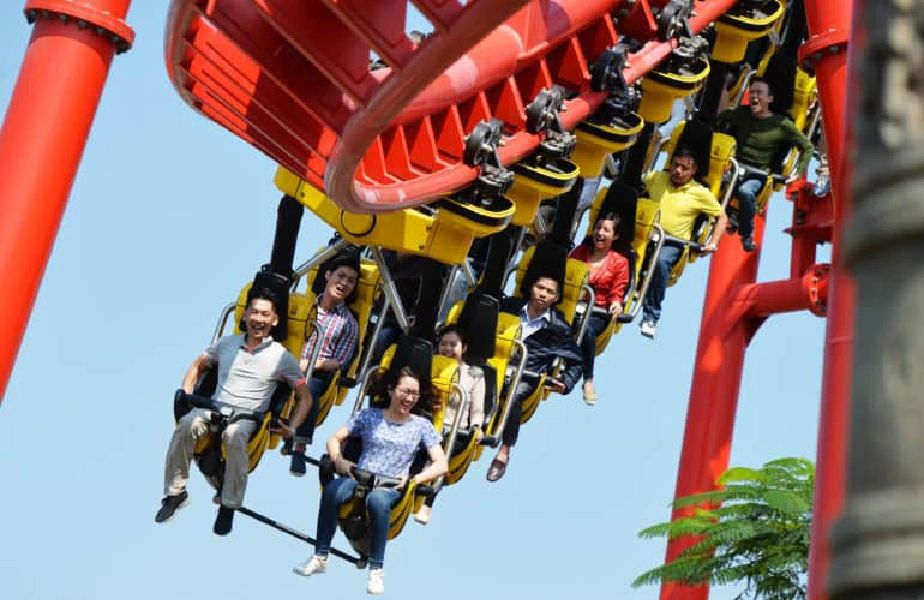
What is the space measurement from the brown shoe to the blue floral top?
2266mm

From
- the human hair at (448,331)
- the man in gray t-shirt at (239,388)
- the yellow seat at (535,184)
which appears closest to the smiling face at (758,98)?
the yellow seat at (535,184)

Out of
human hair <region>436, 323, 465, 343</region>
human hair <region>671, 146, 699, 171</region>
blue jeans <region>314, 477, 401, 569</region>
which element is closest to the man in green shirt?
human hair <region>671, 146, 699, 171</region>

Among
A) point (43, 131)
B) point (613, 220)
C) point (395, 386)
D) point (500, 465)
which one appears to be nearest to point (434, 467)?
point (395, 386)

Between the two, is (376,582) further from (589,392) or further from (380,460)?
(589,392)

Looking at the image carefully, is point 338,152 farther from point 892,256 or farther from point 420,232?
point 892,256

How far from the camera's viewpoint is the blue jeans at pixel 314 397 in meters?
9.99

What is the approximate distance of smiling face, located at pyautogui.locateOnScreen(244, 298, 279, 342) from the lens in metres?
9.50

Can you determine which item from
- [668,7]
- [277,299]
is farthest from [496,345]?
[668,7]

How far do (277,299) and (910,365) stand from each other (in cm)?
936

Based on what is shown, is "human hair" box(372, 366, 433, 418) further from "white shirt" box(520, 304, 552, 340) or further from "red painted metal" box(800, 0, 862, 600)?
"red painted metal" box(800, 0, 862, 600)

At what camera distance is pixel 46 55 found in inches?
262

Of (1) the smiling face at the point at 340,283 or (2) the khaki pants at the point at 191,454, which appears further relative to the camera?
(1) the smiling face at the point at 340,283

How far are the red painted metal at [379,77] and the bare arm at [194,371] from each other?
56.3 inches

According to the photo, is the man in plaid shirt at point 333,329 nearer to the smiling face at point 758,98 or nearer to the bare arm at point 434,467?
the bare arm at point 434,467
